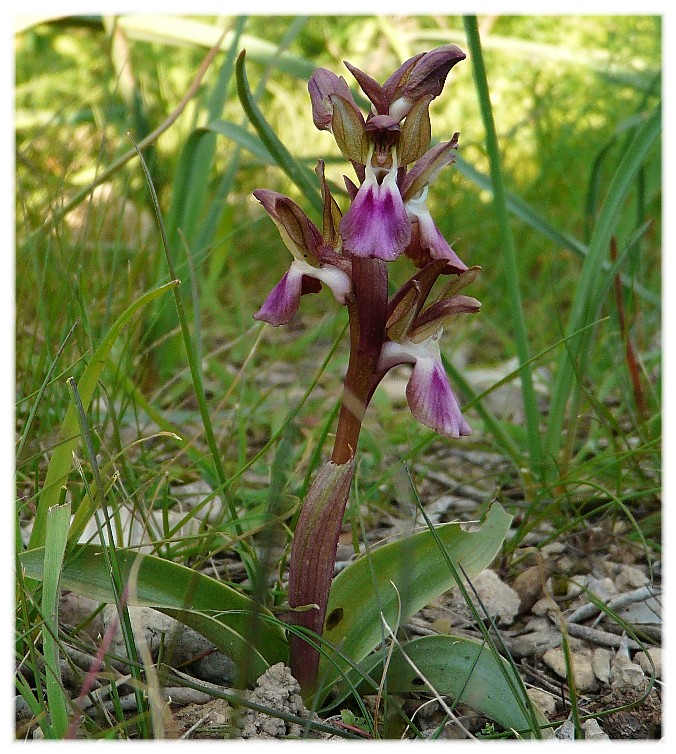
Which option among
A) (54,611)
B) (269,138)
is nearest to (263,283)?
(269,138)

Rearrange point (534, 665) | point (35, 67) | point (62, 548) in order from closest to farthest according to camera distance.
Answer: point (62, 548)
point (534, 665)
point (35, 67)

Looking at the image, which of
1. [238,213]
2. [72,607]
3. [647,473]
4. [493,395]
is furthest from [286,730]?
[238,213]

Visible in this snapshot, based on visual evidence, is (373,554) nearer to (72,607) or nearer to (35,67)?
(72,607)

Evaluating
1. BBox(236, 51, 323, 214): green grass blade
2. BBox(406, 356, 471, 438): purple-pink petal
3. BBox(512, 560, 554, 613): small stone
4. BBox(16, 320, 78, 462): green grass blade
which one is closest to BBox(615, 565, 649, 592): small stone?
BBox(512, 560, 554, 613): small stone

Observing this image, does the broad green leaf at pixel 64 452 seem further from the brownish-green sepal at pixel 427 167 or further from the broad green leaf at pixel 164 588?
the brownish-green sepal at pixel 427 167

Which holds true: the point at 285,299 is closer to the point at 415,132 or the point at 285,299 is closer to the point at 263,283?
the point at 415,132

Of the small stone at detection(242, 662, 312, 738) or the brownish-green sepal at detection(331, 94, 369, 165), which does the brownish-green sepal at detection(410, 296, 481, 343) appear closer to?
the brownish-green sepal at detection(331, 94, 369, 165)

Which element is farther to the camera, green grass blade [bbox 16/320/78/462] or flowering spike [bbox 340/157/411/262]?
green grass blade [bbox 16/320/78/462]
